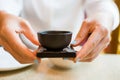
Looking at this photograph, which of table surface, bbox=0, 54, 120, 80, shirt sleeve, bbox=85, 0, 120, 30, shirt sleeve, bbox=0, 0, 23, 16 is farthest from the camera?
shirt sleeve, bbox=0, 0, 23, 16

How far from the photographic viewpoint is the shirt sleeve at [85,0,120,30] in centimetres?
76

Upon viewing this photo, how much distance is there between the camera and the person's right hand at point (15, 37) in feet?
1.90

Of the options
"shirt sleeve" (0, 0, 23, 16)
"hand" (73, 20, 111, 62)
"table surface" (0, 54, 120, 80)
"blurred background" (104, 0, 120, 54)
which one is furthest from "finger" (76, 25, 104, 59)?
"blurred background" (104, 0, 120, 54)

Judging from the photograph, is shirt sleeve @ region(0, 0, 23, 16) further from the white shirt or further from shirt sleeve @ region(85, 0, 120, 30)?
shirt sleeve @ region(85, 0, 120, 30)

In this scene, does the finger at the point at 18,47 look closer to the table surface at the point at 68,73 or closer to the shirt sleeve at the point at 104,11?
the table surface at the point at 68,73

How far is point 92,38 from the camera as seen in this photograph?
24.3 inches

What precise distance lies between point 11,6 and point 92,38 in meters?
0.48

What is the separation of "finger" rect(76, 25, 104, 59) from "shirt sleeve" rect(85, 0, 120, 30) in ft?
0.29

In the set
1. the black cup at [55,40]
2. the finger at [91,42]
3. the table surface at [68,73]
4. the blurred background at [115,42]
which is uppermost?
the black cup at [55,40]

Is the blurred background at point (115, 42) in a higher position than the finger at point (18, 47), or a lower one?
lower

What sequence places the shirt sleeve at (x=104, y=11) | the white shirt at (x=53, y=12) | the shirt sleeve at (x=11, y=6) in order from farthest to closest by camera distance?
the white shirt at (x=53, y=12)
the shirt sleeve at (x=11, y=6)
the shirt sleeve at (x=104, y=11)

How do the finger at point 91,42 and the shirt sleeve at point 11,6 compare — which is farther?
the shirt sleeve at point 11,6

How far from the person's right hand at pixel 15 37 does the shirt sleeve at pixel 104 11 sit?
26 centimetres

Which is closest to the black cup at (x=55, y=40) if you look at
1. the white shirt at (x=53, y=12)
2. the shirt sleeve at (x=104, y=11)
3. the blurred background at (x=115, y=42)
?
the shirt sleeve at (x=104, y=11)
